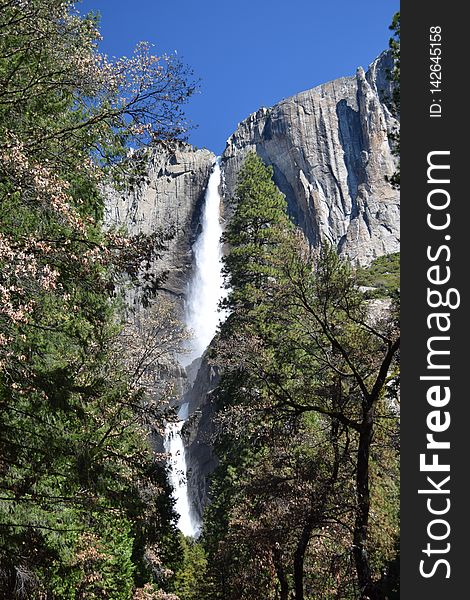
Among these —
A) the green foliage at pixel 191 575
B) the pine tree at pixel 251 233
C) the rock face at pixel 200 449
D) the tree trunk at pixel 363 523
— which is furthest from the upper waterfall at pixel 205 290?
the tree trunk at pixel 363 523

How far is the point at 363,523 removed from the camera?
815 cm

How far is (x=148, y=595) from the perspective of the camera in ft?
51.8

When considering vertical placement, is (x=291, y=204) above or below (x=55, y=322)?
above

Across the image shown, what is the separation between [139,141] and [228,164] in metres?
77.7

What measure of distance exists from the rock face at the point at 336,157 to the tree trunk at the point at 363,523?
68289 mm

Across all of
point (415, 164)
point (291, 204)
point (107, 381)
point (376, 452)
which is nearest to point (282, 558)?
point (376, 452)

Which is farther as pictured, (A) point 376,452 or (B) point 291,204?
(B) point 291,204

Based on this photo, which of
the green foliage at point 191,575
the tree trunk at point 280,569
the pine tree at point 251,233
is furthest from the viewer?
the green foliage at point 191,575

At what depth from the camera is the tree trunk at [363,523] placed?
7840 millimetres

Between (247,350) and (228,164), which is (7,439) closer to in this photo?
(247,350)

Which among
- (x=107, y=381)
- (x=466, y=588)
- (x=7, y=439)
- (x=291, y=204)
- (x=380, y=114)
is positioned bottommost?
(x=466, y=588)

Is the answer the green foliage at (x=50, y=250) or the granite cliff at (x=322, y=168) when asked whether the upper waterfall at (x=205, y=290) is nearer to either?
the granite cliff at (x=322, y=168)

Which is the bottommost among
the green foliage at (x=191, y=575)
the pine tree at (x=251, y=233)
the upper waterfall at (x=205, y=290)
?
the green foliage at (x=191, y=575)

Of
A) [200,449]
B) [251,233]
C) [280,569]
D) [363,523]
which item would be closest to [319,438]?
[280,569]
